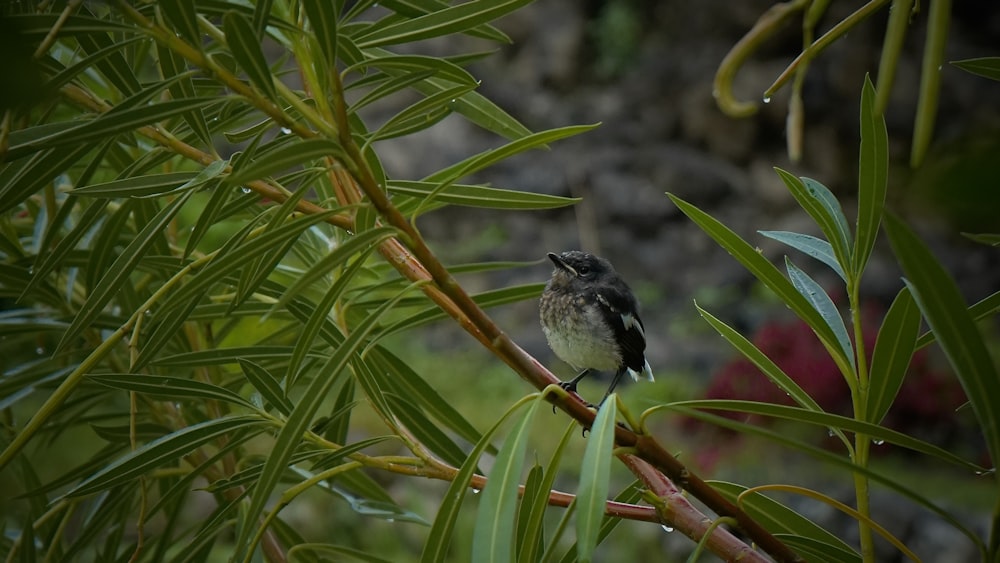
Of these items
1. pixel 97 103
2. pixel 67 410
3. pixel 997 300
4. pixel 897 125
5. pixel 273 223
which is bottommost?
pixel 897 125

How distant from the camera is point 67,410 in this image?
1074mm

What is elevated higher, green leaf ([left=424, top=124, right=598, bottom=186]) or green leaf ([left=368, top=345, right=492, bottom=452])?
green leaf ([left=424, top=124, right=598, bottom=186])

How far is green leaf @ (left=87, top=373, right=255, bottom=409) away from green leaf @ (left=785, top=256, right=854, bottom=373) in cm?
53

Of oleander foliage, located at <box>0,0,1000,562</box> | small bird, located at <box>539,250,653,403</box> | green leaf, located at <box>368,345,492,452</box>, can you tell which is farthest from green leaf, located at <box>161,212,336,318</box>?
small bird, located at <box>539,250,653,403</box>

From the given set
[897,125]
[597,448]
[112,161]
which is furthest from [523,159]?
[597,448]

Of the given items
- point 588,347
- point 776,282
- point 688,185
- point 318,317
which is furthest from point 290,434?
point 688,185

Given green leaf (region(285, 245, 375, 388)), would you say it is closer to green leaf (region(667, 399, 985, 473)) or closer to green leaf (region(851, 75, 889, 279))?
green leaf (region(667, 399, 985, 473))

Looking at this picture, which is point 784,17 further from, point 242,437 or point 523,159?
point 523,159

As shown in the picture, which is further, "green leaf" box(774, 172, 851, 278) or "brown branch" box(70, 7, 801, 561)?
"green leaf" box(774, 172, 851, 278)

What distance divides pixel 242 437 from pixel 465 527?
3312mm

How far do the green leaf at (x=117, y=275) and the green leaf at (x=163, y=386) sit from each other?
1.9 inches

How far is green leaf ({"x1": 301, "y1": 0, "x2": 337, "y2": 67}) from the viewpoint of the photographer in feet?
1.93

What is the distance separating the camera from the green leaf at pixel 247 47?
562 mm

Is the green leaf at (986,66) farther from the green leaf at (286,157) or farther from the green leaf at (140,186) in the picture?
the green leaf at (140,186)
